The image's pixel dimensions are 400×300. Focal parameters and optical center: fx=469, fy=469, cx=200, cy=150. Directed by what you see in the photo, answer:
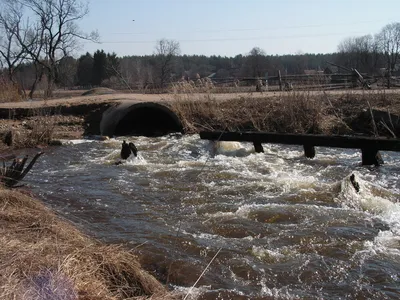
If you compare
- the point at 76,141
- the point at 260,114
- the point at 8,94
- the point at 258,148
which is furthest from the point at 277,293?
the point at 8,94

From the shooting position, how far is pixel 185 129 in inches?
653

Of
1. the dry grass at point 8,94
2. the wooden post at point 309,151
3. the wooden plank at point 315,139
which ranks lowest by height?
the wooden post at point 309,151

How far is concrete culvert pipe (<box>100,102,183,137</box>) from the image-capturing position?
53.9ft

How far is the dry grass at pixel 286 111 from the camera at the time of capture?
1417 centimetres

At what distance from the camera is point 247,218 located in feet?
21.7

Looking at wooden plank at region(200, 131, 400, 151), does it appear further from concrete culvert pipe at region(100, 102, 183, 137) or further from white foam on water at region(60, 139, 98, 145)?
white foam on water at region(60, 139, 98, 145)

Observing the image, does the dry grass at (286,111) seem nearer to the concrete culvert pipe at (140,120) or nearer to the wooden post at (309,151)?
the concrete culvert pipe at (140,120)

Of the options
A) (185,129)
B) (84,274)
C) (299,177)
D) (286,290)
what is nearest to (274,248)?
(286,290)

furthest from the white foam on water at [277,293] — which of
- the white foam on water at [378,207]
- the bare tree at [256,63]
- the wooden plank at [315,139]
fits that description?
the bare tree at [256,63]

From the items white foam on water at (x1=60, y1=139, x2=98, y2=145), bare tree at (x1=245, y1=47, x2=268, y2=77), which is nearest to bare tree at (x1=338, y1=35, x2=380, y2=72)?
bare tree at (x1=245, y1=47, x2=268, y2=77)

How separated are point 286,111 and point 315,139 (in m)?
3.74

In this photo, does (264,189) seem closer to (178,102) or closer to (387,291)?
(387,291)

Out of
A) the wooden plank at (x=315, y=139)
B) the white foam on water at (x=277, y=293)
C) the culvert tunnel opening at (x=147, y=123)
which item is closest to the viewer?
the white foam on water at (x=277, y=293)

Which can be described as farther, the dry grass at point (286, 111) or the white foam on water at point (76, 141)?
the white foam on water at point (76, 141)
